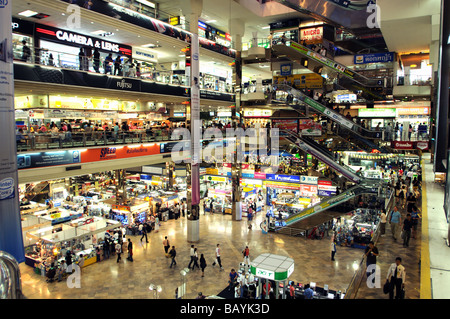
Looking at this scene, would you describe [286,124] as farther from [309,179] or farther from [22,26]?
[22,26]

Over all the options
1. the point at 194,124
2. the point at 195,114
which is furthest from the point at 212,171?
the point at 195,114

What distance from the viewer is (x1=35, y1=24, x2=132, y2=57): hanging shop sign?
13.6 meters

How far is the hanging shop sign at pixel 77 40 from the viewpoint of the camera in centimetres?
1356

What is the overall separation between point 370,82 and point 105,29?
14.2 meters

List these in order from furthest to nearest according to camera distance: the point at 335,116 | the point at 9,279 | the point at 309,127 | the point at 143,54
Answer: the point at 309,127 < the point at 143,54 < the point at 335,116 < the point at 9,279

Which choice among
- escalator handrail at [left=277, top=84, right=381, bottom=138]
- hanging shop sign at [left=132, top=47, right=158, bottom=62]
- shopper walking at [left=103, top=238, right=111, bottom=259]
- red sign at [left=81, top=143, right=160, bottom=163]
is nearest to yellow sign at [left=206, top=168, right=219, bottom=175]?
escalator handrail at [left=277, top=84, right=381, bottom=138]

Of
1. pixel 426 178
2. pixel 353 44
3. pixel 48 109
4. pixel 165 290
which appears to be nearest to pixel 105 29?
pixel 48 109

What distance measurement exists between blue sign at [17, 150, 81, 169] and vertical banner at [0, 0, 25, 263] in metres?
1.88

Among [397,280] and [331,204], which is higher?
[397,280]

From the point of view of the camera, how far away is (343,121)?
17000 mm

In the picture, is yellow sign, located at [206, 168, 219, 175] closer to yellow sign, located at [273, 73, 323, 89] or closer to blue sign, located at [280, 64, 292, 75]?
yellow sign, located at [273, 73, 323, 89]

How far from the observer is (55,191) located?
23.2 metres

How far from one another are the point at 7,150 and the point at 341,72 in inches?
659
